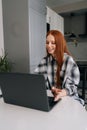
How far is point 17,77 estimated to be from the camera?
Result: 839 millimetres

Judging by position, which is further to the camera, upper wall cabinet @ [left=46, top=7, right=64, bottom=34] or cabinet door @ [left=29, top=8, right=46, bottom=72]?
upper wall cabinet @ [left=46, top=7, right=64, bottom=34]

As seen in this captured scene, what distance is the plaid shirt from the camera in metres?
1.23

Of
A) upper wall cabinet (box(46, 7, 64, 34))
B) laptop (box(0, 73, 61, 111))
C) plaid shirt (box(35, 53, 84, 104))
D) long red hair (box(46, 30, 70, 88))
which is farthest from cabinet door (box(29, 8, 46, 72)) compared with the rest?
laptop (box(0, 73, 61, 111))

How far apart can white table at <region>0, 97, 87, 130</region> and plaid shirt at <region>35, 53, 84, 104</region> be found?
0.28 meters

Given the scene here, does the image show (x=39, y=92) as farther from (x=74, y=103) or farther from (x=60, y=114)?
(x=74, y=103)

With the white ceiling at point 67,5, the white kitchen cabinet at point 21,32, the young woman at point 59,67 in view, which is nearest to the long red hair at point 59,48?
the young woman at point 59,67

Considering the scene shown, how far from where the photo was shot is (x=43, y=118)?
773 millimetres

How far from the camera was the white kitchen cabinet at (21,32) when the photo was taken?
237cm

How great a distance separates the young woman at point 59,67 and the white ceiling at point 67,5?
142 inches

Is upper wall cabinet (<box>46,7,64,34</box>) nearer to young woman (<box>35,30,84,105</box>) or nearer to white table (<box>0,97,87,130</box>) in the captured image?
young woman (<box>35,30,84,105</box>)

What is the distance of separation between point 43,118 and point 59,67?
2.23ft

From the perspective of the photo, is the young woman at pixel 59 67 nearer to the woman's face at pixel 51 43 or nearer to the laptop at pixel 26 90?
the woman's face at pixel 51 43

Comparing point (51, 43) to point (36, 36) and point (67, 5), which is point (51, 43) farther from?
point (67, 5)

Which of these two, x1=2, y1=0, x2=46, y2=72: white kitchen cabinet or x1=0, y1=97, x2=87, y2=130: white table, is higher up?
x1=2, y1=0, x2=46, y2=72: white kitchen cabinet
